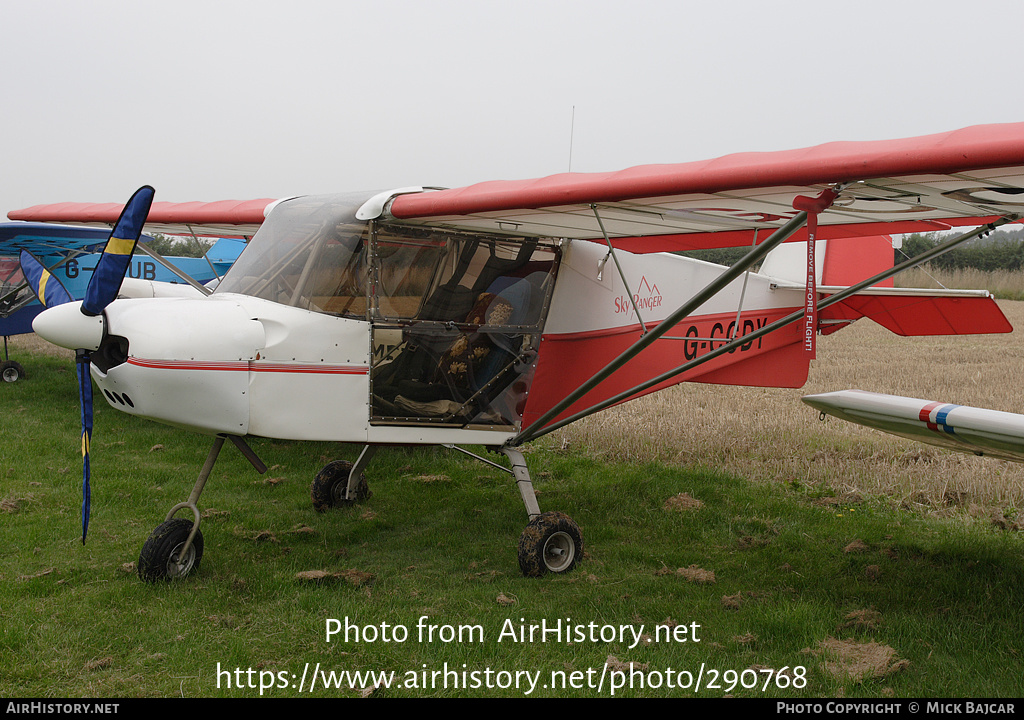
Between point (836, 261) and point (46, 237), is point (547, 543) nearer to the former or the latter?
point (836, 261)

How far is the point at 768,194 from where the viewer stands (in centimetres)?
399

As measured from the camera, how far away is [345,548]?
552 centimetres

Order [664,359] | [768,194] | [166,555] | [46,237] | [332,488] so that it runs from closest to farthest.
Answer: [768,194]
[166,555]
[664,359]
[332,488]
[46,237]

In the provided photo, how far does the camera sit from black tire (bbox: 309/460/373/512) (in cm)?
646

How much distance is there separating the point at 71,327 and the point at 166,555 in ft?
4.85

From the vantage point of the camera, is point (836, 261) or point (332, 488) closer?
point (332, 488)

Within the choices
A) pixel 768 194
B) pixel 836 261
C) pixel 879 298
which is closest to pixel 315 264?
pixel 768 194

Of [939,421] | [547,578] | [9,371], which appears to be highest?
[939,421]

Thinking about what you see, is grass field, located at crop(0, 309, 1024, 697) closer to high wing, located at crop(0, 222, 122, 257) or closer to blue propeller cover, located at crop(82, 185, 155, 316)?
blue propeller cover, located at crop(82, 185, 155, 316)

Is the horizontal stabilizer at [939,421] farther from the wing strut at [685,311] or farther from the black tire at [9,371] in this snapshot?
the black tire at [9,371]

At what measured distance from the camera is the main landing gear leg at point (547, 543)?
16.4 feet

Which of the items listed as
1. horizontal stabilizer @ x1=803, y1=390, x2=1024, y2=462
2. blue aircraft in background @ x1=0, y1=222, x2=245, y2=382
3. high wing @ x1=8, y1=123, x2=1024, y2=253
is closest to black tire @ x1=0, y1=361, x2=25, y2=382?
blue aircraft in background @ x1=0, y1=222, x2=245, y2=382

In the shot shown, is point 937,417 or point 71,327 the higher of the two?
point 71,327

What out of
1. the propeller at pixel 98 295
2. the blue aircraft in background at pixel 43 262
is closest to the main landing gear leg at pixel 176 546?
the propeller at pixel 98 295
